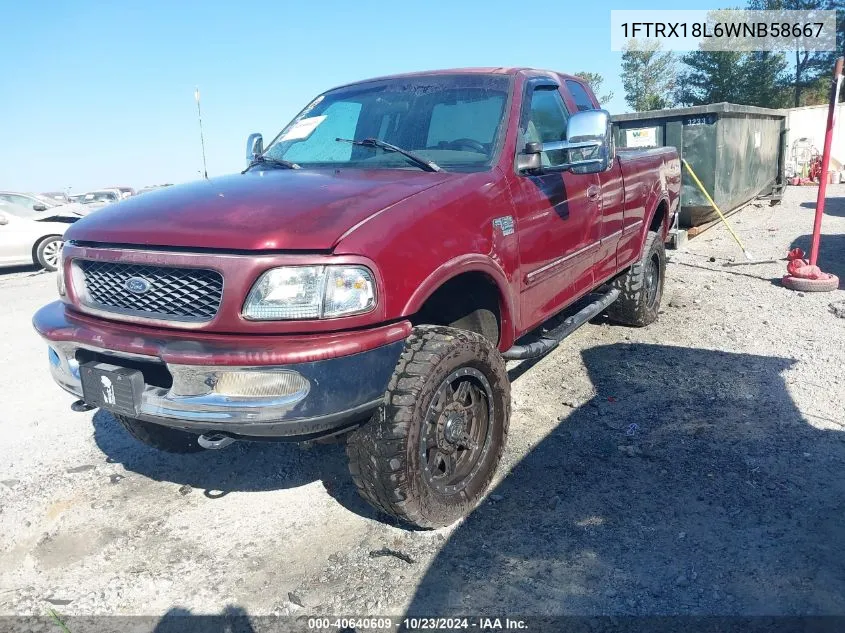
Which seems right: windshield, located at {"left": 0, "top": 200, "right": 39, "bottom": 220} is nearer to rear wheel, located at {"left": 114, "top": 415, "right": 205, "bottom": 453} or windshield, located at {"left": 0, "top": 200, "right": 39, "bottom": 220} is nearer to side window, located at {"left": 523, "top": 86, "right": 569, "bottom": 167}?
rear wheel, located at {"left": 114, "top": 415, "right": 205, "bottom": 453}

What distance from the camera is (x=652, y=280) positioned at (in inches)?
239

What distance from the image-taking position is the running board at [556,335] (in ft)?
11.6

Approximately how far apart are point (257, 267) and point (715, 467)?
2.58m

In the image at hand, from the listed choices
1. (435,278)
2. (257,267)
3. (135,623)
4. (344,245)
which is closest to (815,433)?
(435,278)

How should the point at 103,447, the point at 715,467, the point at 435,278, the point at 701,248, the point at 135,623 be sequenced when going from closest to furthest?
the point at 135,623 < the point at 435,278 < the point at 715,467 < the point at 103,447 < the point at 701,248

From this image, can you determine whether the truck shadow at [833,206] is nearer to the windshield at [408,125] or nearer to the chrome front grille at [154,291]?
the windshield at [408,125]

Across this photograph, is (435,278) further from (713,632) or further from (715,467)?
(715,467)

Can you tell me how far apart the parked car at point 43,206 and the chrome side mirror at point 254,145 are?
365 inches

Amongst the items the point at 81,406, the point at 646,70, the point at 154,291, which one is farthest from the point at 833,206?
the point at 646,70

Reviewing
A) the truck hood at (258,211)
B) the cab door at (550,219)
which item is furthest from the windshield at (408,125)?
the truck hood at (258,211)

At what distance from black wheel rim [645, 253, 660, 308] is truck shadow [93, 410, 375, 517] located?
3.36 meters

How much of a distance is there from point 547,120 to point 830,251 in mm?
6983

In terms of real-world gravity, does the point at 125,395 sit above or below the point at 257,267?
below

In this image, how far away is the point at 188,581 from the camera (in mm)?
2684
